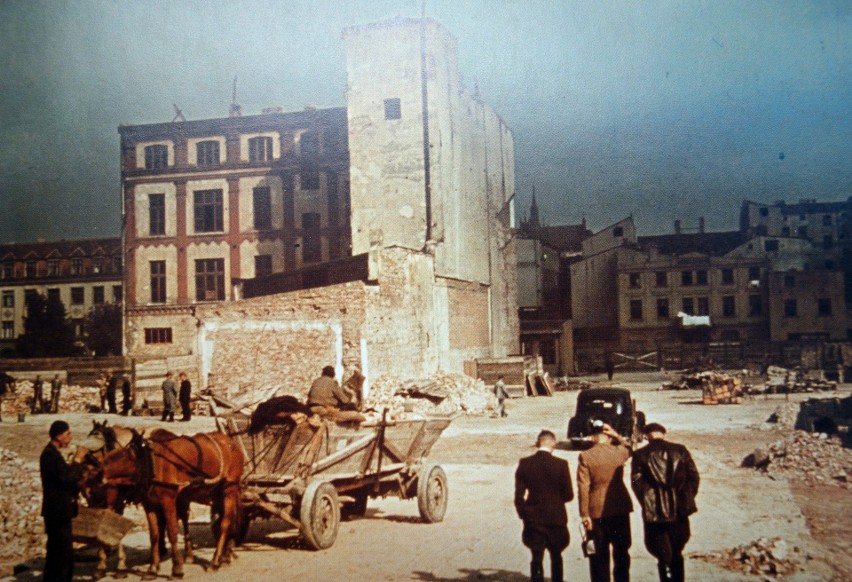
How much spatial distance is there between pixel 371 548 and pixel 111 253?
4080cm

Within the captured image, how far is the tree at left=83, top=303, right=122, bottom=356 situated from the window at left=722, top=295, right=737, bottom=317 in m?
41.5

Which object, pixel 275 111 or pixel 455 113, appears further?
pixel 275 111

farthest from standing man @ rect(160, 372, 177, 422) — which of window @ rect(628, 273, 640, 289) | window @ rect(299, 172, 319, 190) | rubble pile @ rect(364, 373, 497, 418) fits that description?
window @ rect(628, 273, 640, 289)

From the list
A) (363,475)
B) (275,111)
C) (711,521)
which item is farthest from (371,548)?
(275,111)

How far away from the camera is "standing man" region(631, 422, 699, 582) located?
21.8 feet

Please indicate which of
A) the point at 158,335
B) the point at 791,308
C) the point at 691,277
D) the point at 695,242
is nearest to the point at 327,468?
the point at 158,335

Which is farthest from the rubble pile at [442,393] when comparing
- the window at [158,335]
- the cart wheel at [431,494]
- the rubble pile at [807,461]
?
the window at [158,335]

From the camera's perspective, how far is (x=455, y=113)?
119 ft

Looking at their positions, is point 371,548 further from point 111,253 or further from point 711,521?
point 111,253

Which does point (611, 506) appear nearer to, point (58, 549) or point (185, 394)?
point (58, 549)

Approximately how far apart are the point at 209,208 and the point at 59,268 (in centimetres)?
1224

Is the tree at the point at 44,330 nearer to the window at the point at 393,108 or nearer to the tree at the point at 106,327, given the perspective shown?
the tree at the point at 106,327

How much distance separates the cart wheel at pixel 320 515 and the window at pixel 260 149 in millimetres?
37109

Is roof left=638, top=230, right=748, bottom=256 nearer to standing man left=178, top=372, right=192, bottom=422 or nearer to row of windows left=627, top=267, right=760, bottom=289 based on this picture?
row of windows left=627, top=267, right=760, bottom=289
